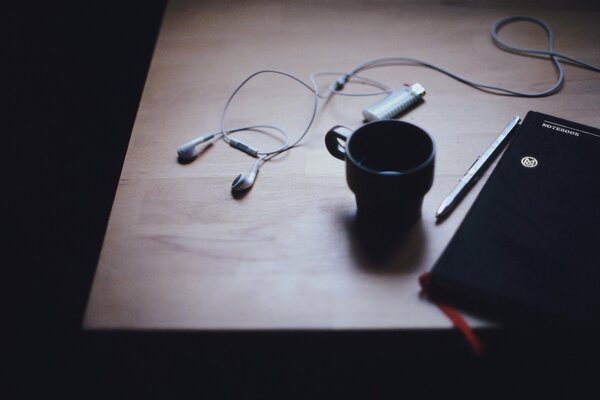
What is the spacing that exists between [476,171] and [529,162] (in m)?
0.07

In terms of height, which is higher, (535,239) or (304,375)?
(535,239)

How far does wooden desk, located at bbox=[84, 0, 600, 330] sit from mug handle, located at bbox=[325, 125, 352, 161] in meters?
0.06

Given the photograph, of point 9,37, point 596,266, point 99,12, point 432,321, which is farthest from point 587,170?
point 9,37

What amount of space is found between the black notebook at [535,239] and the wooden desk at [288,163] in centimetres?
3

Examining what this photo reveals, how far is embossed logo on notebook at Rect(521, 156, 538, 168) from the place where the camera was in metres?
0.63

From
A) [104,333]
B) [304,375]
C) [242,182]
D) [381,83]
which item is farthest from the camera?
[304,375]

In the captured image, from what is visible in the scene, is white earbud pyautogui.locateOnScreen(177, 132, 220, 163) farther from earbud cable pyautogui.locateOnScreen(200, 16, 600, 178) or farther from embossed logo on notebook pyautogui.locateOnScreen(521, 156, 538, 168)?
embossed logo on notebook pyautogui.locateOnScreen(521, 156, 538, 168)

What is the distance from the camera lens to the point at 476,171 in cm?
65

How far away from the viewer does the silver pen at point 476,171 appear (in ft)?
2.02

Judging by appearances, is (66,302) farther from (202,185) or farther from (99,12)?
(99,12)

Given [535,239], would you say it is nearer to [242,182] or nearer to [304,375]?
[242,182]

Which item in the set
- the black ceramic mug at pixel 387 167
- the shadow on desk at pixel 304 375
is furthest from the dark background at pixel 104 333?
the black ceramic mug at pixel 387 167

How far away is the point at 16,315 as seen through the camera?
1201mm

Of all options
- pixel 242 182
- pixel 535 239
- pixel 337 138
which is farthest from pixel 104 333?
pixel 535 239
